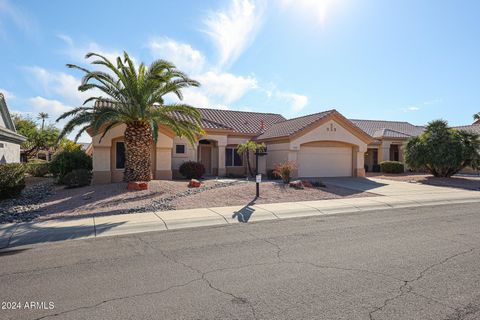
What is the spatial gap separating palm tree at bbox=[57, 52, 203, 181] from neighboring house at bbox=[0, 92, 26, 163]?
442cm

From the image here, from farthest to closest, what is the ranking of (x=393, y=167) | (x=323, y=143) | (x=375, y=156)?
(x=375, y=156) < (x=393, y=167) < (x=323, y=143)

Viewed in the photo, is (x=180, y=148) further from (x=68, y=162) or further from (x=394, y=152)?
(x=394, y=152)

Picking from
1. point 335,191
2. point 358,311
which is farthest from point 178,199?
point 358,311

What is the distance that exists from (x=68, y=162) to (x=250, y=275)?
17.6m

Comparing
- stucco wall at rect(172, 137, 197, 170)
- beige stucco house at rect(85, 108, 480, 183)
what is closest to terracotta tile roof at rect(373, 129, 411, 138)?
beige stucco house at rect(85, 108, 480, 183)

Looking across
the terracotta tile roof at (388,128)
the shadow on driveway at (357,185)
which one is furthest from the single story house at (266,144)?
the terracotta tile roof at (388,128)

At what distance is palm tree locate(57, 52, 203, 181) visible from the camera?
1417cm

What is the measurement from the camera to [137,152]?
15164mm

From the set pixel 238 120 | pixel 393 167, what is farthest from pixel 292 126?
pixel 393 167

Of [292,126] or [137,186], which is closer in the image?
[137,186]

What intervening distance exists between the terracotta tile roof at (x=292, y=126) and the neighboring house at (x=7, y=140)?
15.9m

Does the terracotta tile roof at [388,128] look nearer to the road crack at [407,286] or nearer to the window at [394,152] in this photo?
the window at [394,152]

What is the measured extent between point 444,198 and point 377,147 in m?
18.8

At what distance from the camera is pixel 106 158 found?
18156mm
